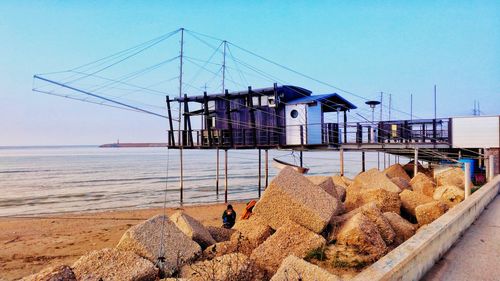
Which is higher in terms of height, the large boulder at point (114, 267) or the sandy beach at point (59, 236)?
the large boulder at point (114, 267)

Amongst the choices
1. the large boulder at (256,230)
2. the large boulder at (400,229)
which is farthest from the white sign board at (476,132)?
the large boulder at (256,230)

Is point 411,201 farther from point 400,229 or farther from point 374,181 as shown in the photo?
point 400,229

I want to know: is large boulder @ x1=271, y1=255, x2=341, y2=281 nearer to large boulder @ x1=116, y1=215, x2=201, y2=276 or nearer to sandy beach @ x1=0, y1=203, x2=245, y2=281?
large boulder @ x1=116, y1=215, x2=201, y2=276

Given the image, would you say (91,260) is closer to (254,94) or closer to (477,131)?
(254,94)

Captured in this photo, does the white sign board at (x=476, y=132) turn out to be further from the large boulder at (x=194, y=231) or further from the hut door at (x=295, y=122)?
the large boulder at (x=194, y=231)

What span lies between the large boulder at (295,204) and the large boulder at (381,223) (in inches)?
30.1

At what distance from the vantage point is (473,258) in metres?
6.21

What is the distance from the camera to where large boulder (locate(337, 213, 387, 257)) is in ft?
22.1

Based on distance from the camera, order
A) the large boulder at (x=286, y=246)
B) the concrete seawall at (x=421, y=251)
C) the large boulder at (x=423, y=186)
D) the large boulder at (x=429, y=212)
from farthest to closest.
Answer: the large boulder at (x=423, y=186) → the large boulder at (x=429, y=212) → the large boulder at (x=286, y=246) → the concrete seawall at (x=421, y=251)

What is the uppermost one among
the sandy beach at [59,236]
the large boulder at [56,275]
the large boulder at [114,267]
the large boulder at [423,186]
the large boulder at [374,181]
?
the large boulder at [374,181]

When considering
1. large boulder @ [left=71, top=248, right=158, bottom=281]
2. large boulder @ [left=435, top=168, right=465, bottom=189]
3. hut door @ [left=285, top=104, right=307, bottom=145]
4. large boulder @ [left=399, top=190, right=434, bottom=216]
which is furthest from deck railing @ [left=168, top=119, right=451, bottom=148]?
large boulder @ [left=71, top=248, right=158, bottom=281]

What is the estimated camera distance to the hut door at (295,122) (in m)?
23.6

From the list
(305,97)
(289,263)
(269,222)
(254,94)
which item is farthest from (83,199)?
(289,263)

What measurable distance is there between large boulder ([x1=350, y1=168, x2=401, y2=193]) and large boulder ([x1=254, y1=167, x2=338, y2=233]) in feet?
17.2
